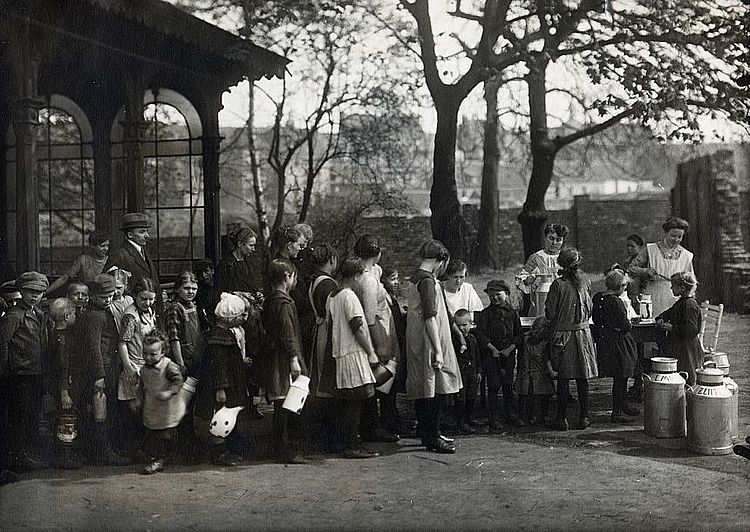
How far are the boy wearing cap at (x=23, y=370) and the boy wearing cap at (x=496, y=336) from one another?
10.7 ft

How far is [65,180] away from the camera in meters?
9.09

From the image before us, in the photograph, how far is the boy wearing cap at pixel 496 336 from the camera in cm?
639

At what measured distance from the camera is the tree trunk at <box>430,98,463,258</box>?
7891 millimetres

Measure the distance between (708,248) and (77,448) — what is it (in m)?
7.60

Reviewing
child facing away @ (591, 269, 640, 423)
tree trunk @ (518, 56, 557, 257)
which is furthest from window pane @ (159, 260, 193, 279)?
child facing away @ (591, 269, 640, 423)

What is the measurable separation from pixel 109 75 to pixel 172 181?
6.69 metres

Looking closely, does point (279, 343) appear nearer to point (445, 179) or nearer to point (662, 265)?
point (445, 179)

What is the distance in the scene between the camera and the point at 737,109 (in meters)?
7.48

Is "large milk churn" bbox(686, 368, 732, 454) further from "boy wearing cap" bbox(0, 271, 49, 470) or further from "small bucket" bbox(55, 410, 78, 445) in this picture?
"boy wearing cap" bbox(0, 271, 49, 470)

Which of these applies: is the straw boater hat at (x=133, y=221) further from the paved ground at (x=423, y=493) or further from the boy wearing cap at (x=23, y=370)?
the paved ground at (x=423, y=493)

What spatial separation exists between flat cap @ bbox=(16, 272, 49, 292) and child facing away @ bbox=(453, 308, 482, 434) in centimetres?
302

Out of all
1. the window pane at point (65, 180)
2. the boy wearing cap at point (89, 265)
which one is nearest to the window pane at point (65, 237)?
the window pane at point (65, 180)

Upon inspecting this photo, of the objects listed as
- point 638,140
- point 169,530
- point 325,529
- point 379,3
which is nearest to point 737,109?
point 638,140

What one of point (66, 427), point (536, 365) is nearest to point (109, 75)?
point (66, 427)
